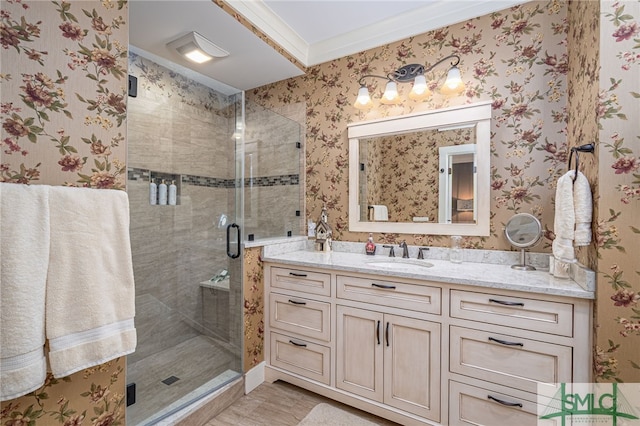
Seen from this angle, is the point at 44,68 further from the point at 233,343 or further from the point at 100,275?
the point at 233,343

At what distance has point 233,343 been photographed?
6.81ft

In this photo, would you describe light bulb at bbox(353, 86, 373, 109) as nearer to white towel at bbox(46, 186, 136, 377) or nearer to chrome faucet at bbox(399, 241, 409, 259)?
chrome faucet at bbox(399, 241, 409, 259)

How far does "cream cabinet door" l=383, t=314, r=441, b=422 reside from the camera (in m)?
1.57

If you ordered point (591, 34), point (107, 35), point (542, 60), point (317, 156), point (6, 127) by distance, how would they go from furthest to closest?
point (317, 156) < point (542, 60) < point (591, 34) < point (107, 35) < point (6, 127)

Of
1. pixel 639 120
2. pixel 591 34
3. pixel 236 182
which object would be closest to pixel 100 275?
pixel 236 182

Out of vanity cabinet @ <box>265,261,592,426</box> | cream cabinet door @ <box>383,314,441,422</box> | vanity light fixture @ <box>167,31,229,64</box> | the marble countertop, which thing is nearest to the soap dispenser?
the marble countertop

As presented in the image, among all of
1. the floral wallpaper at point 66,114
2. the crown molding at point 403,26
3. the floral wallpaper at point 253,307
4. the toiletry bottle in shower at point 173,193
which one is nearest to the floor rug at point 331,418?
the floral wallpaper at point 253,307

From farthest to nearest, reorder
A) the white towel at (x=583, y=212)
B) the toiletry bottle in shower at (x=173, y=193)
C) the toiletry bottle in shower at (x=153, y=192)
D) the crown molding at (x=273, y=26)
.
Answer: the toiletry bottle in shower at (x=173, y=193) → the toiletry bottle in shower at (x=153, y=192) → the crown molding at (x=273, y=26) → the white towel at (x=583, y=212)

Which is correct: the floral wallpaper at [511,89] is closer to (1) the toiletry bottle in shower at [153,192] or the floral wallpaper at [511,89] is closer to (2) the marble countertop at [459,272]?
(2) the marble countertop at [459,272]

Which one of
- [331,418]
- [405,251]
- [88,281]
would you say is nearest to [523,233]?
[405,251]

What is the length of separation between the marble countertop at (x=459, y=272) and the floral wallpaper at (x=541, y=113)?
0.14 meters

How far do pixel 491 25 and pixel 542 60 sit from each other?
1.42ft

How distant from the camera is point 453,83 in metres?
1.98

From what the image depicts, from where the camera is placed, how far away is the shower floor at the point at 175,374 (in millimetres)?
1631
